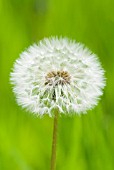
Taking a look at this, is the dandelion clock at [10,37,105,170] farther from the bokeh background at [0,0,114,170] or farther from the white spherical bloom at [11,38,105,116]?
the bokeh background at [0,0,114,170]

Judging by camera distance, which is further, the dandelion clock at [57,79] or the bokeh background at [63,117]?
the bokeh background at [63,117]

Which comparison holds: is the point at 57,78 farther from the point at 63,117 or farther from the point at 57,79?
the point at 63,117

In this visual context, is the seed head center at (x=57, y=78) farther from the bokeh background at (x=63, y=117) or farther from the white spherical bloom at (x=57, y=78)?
the bokeh background at (x=63, y=117)

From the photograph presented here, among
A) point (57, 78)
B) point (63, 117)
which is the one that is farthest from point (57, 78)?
point (63, 117)

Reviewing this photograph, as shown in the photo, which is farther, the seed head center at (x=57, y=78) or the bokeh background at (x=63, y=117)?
the bokeh background at (x=63, y=117)

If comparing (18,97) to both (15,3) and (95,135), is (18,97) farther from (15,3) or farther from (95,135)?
(15,3)

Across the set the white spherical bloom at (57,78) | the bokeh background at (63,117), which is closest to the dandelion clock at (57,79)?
the white spherical bloom at (57,78)

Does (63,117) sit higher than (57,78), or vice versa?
(63,117)
